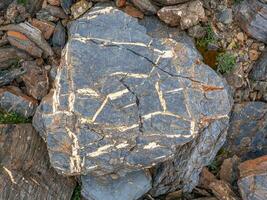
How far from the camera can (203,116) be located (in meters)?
9.58

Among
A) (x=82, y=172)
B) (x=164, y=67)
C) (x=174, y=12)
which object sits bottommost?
(x=82, y=172)

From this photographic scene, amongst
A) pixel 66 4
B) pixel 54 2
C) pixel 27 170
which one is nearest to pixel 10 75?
pixel 54 2

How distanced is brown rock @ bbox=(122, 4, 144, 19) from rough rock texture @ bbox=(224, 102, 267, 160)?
2775 mm

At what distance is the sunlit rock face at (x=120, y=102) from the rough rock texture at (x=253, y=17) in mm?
1567

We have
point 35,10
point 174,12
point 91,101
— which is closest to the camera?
point 91,101

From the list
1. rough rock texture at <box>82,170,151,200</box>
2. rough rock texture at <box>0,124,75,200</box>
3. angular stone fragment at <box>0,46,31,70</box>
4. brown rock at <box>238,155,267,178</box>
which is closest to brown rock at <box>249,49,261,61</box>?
brown rock at <box>238,155,267,178</box>

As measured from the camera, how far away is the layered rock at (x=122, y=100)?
9234 mm

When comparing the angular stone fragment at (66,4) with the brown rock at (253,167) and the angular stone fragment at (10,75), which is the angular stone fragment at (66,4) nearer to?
the angular stone fragment at (10,75)

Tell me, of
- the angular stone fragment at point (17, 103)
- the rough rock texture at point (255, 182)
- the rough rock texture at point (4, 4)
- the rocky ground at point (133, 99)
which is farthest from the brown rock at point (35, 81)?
the rough rock texture at point (255, 182)

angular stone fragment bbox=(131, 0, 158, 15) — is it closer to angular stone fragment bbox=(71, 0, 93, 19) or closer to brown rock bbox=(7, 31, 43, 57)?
angular stone fragment bbox=(71, 0, 93, 19)

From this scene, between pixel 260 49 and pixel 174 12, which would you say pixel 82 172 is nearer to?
pixel 174 12

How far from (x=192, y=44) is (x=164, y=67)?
972 mm

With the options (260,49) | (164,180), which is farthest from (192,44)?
(164,180)

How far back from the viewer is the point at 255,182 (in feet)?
32.1
